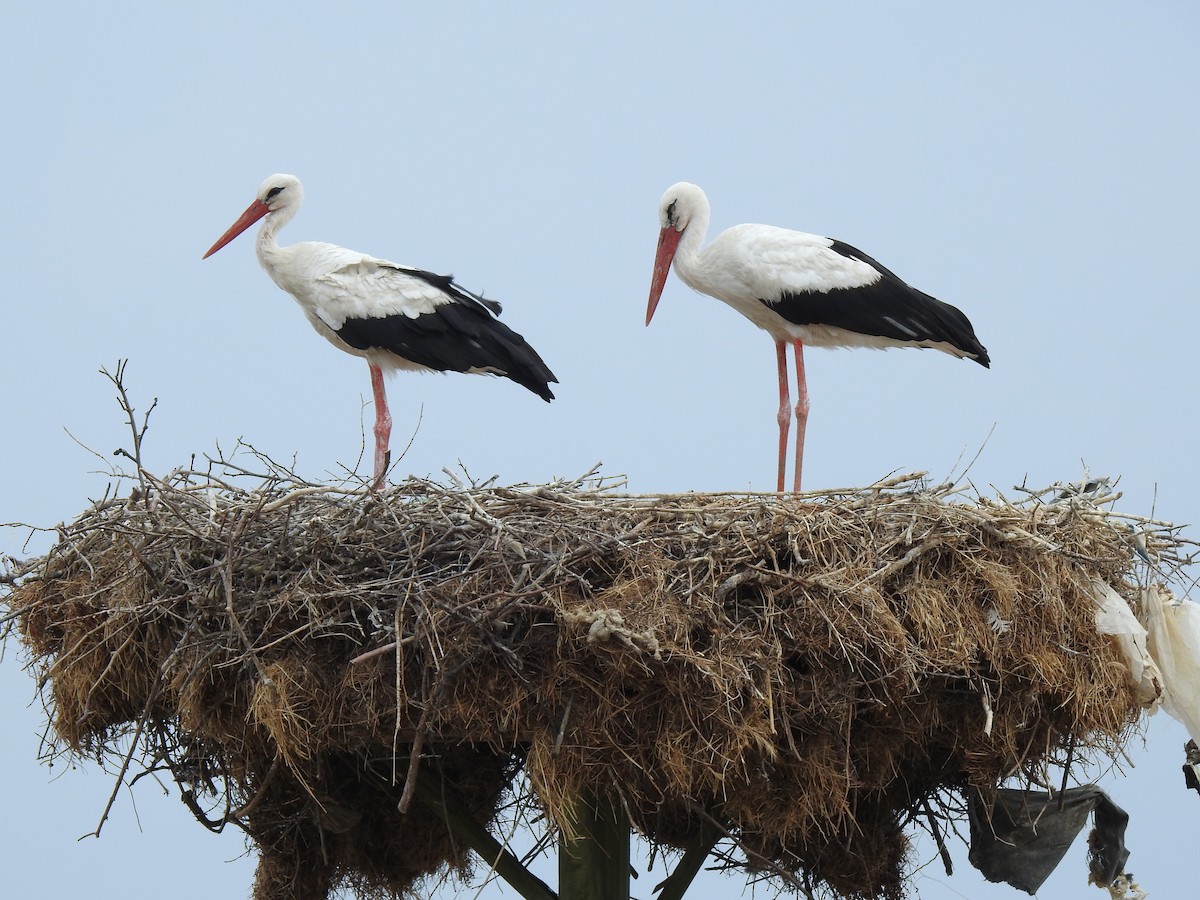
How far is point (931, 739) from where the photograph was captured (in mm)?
6930

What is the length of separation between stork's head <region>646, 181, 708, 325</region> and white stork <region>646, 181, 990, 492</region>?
0.16 metres

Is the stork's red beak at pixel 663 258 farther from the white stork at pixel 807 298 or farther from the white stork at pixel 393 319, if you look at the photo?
the white stork at pixel 393 319

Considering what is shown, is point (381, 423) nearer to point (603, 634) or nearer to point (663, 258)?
point (663, 258)

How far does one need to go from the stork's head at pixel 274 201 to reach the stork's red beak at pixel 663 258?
2.05 meters

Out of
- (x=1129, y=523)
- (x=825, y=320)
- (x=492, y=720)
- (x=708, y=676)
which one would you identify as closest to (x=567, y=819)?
(x=492, y=720)

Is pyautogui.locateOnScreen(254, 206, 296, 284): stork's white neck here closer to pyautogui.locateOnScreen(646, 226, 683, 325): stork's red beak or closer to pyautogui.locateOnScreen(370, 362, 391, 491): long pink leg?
pyautogui.locateOnScreen(370, 362, 391, 491): long pink leg

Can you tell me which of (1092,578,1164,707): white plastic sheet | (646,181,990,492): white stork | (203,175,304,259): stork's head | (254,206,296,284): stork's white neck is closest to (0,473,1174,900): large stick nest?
(1092,578,1164,707): white plastic sheet

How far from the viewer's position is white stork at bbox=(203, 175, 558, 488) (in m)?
8.41

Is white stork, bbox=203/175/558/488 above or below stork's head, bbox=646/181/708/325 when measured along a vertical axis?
below

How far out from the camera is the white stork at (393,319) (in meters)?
8.41

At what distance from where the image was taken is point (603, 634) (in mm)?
5746

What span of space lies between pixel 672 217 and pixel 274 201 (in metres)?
2.25

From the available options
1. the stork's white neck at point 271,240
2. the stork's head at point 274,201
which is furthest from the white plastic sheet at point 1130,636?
the stork's head at point 274,201

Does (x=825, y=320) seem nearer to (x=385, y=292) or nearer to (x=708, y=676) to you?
(x=385, y=292)
